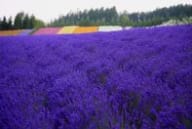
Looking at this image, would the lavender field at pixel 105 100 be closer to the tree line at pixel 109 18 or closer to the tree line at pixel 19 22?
the tree line at pixel 109 18

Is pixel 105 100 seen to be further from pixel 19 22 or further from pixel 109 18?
pixel 109 18

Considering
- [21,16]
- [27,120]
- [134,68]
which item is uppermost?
[21,16]

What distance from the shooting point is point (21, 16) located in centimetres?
3384

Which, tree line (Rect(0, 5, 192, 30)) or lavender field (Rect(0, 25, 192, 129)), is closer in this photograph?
lavender field (Rect(0, 25, 192, 129))

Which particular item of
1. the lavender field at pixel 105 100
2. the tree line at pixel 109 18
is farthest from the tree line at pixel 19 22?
the lavender field at pixel 105 100

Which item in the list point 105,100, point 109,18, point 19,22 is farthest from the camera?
point 109,18

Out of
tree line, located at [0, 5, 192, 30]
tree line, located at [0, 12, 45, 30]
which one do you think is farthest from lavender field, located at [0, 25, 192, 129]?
tree line, located at [0, 12, 45, 30]

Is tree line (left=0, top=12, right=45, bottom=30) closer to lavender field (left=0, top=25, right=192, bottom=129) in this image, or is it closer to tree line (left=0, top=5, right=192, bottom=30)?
tree line (left=0, top=5, right=192, bottom=30)

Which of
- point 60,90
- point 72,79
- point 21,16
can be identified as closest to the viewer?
point 60,90

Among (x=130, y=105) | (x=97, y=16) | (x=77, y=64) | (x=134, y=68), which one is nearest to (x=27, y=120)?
(x=130, y=105)

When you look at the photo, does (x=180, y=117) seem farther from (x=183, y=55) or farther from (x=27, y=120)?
(x=183, y=55)

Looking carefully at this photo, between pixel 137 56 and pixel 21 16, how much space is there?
34280 mm

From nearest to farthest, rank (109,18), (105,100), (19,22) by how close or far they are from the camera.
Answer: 1. (105,100)
2. (19,22)
3. (109,18)

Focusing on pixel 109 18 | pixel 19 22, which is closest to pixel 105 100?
pixel 19 22
